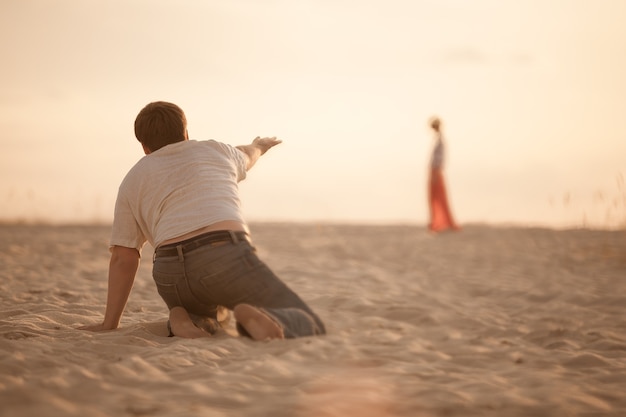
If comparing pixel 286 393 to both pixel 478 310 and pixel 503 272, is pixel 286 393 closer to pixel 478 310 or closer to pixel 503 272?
pixel 478 310

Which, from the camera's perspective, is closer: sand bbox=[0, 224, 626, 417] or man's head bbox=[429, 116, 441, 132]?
sand bbox=[0, 224, 626, 417]

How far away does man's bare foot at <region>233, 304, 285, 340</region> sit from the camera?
317 cm

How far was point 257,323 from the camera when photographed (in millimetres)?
3186

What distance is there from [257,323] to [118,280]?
811 mm

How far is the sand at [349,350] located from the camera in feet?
7.70

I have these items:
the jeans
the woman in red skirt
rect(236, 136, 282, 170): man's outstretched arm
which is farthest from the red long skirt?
the jeans

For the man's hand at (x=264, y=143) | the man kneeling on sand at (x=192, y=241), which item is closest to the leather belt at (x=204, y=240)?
the man kneeling on sand at (x=192, y=241)

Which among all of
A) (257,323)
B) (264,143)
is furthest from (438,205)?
(257,323)

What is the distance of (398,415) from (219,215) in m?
1.47

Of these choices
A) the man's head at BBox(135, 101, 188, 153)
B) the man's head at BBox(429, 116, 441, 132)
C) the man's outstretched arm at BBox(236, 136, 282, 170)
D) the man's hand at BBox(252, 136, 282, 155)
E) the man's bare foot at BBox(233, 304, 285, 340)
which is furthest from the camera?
the man's head at BBox(429, 116, 441, 132)

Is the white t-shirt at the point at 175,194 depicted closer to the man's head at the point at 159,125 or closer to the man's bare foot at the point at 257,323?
the man's head at the point at 159,125

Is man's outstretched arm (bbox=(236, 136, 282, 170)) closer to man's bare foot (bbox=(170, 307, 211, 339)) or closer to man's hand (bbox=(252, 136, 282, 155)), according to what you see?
man's hand (bbox=(252, 136, 282, 155))

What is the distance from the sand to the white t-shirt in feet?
1.78

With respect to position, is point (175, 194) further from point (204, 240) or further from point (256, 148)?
point (256, 148)
